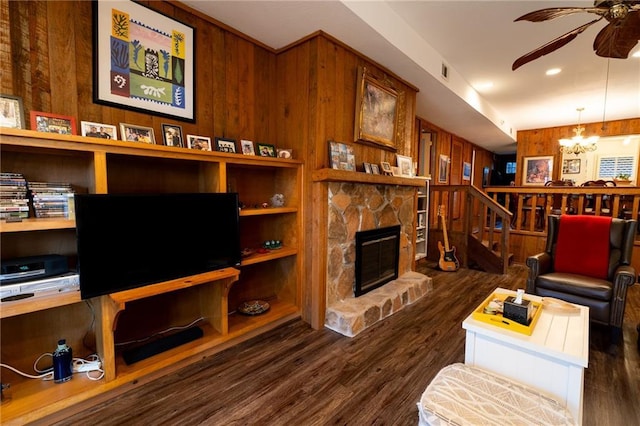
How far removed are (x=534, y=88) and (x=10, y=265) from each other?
6137mm

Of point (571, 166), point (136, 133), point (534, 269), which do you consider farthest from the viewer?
point (571, 166)

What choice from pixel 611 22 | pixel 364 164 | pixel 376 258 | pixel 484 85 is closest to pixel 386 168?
pixel 364 164

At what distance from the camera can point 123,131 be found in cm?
190

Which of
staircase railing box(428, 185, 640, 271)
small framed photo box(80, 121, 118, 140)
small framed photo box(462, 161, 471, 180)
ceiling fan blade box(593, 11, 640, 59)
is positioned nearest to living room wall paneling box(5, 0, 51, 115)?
small framed photo box(80, 121, 118, 140)

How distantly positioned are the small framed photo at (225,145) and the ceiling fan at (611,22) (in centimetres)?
208

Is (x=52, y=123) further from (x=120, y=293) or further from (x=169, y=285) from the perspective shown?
(x=169, y=285)

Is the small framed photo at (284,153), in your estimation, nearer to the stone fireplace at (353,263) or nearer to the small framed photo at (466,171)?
the stone fireplace at (353,263)

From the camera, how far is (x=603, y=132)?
6.38 metres

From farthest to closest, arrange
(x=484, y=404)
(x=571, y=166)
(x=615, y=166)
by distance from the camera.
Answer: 1. (x=571, y=166)
2. (x=615, y=166)
3. (x=484, y=404)

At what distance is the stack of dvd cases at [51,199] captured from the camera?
1609mm

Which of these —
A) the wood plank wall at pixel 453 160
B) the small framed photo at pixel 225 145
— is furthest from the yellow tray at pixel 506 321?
the wood plank wall at pixel 453 160

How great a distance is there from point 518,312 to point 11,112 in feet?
9.95

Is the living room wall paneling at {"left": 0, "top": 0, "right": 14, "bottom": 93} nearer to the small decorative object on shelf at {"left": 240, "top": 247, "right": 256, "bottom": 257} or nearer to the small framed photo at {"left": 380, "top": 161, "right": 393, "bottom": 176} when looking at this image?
the small decorative object on shelf at {"left": 240, "top": 247, "right": 256, "bottom": 257}

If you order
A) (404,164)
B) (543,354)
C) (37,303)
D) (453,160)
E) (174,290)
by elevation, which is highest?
(453,160)
